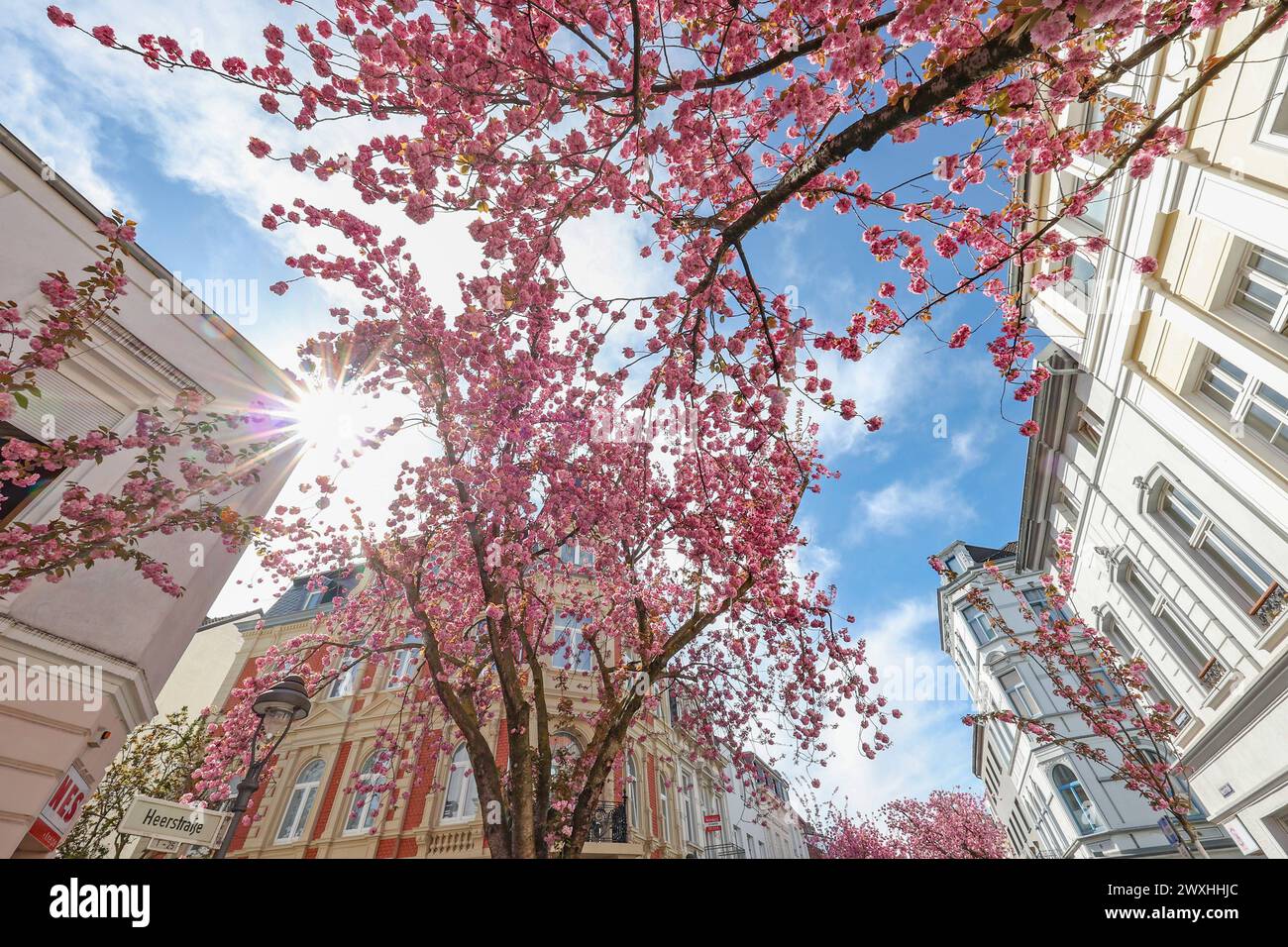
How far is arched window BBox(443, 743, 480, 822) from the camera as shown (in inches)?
640

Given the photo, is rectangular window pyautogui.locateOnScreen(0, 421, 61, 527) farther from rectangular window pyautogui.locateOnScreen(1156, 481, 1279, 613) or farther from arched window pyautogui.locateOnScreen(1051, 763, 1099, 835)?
arched window pyautogui.locateOnScreen(1051, 763, 1099, 835)

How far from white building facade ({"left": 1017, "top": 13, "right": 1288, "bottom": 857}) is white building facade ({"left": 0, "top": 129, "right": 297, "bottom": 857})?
13.0m

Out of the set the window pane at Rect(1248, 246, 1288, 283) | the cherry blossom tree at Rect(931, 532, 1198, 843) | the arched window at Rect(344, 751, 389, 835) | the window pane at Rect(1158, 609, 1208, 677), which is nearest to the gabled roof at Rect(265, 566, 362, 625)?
the arched window at Rect(344, 751, 389, 835)

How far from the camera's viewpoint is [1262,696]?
33.4 ft

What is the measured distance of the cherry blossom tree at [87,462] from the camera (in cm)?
541

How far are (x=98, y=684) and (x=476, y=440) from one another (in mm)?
5604

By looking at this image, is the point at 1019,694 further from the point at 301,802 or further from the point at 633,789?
the point at 301,802

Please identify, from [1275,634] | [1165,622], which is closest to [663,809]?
[1165,622]

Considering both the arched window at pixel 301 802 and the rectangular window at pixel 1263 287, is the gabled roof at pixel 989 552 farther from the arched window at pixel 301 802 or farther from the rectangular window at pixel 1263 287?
the arched window at pixel 301 802

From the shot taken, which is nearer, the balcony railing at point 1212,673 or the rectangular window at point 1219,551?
the rectangular window at point 1219,551

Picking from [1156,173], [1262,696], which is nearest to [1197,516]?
[1262,696]

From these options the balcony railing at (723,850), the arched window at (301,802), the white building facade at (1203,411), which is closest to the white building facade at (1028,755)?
the white building facade at (1203,411)

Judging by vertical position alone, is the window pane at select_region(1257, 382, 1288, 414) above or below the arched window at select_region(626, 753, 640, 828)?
above

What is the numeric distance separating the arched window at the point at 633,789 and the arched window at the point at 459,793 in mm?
4975
